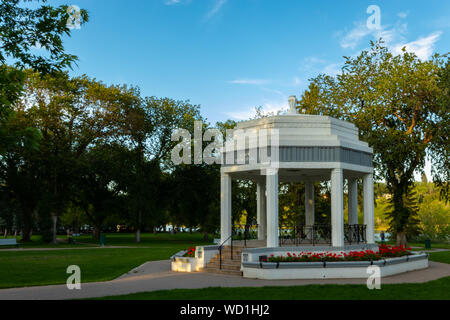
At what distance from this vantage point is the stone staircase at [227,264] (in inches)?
693

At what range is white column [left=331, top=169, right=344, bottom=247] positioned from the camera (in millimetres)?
18531

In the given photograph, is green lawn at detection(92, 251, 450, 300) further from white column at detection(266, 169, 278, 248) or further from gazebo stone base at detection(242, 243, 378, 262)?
white column at detection(266, 169, 278, 248)

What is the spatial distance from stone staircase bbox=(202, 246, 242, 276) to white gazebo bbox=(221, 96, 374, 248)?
80 cm

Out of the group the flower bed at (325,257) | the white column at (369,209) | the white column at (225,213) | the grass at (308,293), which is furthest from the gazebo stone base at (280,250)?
the grass at (308,293)

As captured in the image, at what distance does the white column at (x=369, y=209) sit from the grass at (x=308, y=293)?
6864 millimetres

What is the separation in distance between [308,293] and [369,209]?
987 cm

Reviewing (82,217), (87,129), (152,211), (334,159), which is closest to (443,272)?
(334,159)

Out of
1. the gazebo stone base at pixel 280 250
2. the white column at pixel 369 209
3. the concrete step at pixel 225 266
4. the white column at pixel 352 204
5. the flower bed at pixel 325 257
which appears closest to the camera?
the flower bed at pixel 325 257

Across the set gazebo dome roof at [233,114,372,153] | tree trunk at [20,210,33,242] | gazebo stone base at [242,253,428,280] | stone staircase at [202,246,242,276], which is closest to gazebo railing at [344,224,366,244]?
gazebo dome roof at [233,114,372,153]

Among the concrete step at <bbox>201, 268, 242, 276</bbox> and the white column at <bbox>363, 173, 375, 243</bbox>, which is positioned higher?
the white column at <bbox>363, 173, 375, 243</bbox>

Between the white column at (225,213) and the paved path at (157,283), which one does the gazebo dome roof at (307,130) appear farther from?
the paved path at (157,283)
